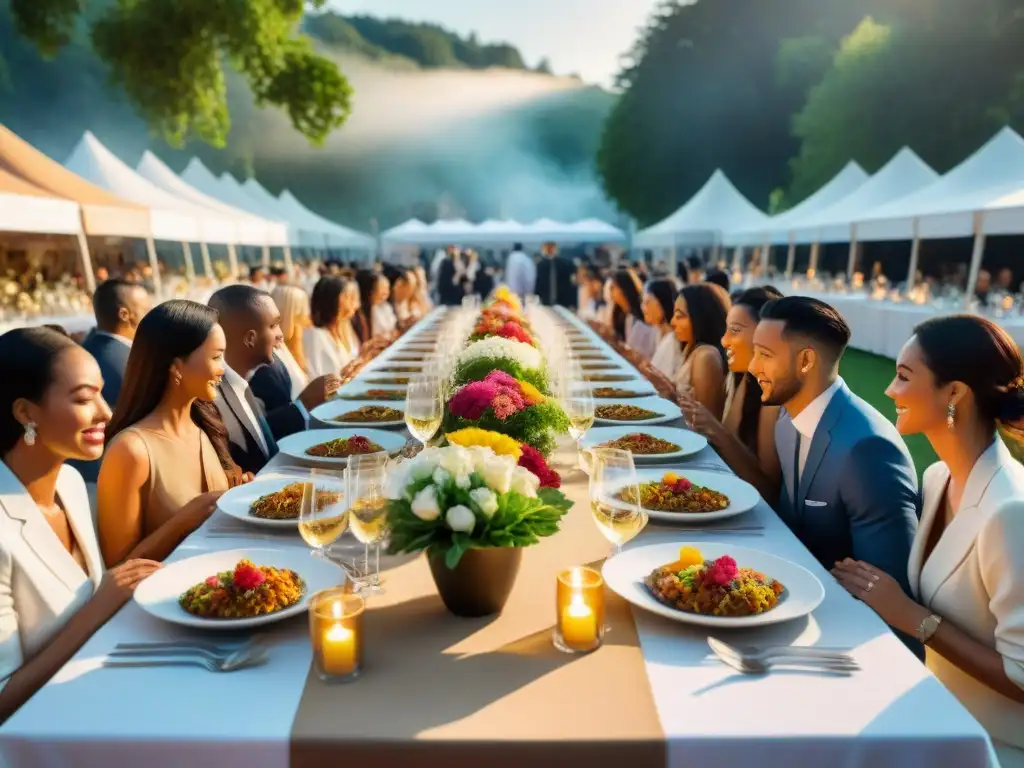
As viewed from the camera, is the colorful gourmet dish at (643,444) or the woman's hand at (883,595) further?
the colorful gourmet dish at (643,444)

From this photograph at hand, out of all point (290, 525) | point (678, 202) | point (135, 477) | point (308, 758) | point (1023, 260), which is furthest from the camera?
point (678, 202)

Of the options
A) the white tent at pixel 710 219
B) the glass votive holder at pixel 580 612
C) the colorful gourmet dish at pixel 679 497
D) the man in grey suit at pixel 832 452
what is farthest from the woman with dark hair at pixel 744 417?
the white tent at pixel 710 219

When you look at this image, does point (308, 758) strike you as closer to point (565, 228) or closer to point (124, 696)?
point (124, 696)

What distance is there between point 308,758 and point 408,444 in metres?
1.66

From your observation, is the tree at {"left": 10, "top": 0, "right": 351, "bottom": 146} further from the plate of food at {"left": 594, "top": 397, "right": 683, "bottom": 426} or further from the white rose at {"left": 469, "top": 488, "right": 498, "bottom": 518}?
the white rose at {"left": 469, "top": 488, "right": 498, "bottom": 518}

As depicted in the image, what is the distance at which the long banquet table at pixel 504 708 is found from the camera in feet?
3.54

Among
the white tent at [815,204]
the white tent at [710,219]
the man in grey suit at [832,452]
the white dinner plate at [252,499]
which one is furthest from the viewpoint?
the white tent at [710,219]

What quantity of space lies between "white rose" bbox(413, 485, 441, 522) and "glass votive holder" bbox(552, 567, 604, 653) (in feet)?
0.83

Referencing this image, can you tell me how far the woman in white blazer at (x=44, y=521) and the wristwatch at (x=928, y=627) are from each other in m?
1.59

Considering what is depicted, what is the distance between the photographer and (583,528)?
1969 millimetres

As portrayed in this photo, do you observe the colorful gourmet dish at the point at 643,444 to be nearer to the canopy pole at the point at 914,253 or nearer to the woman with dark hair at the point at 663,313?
the woman with dark hair at the point at 663,313

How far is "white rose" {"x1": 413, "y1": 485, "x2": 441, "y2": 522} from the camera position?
128 cm

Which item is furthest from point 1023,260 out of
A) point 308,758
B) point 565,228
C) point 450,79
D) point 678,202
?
point 450,79

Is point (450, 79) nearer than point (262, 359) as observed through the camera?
No
